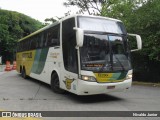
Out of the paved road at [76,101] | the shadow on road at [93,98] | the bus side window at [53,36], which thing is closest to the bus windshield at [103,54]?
the paved road at [76,101]

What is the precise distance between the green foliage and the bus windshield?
39.7 metres

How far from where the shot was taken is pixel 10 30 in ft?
181

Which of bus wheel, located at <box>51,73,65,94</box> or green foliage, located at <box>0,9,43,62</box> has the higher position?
green foliage, located at <box>0,9,43,62</box>

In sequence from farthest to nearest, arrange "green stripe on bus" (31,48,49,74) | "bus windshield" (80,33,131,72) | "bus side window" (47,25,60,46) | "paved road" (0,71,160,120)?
"green stripe on bus" (31,48,49,74) < "bus side window" (47,25,60,46) < "bus windshield" (80,33,131,72) < "paved road" (0,71,160,120)

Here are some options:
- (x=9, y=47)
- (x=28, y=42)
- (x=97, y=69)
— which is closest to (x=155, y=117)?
(x=97, y=69)

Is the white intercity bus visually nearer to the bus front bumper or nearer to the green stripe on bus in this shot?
the bus front bumper

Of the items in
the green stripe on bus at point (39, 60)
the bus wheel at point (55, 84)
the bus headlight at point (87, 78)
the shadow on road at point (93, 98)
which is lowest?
the shadow on road at point (93, 98)

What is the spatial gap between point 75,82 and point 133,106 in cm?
221

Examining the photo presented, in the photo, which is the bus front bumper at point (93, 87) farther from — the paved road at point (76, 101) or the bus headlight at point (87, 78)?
the paved road at point (76, 101)

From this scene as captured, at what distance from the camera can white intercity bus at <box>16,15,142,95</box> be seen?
34.4ft

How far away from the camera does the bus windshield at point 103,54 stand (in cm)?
1055

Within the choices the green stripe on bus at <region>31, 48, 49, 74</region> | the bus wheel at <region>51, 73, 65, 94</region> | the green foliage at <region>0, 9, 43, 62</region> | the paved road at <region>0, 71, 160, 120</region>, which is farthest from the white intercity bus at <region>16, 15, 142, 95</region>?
the green foliage at <region>0, 9, 43, 62</region>

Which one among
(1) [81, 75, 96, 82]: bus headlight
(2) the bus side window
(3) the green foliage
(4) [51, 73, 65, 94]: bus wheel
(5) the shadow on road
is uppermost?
(3) the green foliage

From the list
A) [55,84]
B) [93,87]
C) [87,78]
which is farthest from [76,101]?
[55,84]
